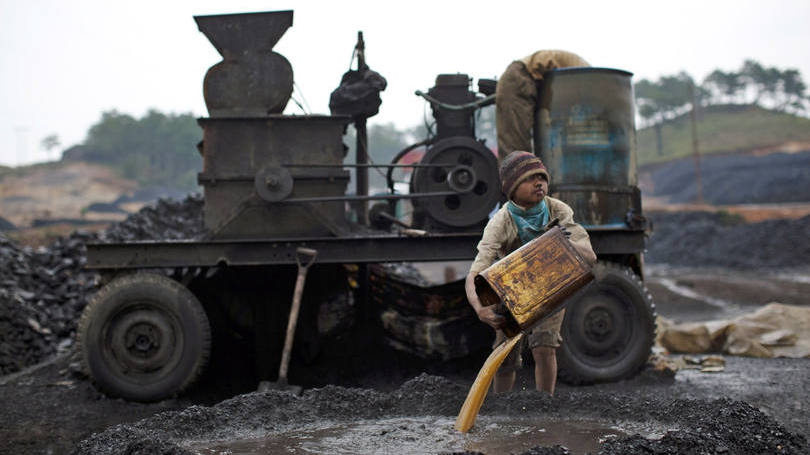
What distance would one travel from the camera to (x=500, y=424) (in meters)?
4.07

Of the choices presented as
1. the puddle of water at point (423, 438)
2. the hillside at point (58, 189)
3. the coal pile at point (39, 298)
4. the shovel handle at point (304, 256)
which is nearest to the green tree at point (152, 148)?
the hillside at point (58, 189)

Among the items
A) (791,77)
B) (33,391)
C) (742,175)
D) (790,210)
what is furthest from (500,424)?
(791,77)

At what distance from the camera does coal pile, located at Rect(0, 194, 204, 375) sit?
8547 mm

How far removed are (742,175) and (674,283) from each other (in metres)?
25.9

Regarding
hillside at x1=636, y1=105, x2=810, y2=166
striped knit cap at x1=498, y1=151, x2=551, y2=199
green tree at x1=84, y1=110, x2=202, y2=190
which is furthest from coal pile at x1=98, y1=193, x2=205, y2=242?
hillside at x1=636, y1=105, x2=810, y2=166

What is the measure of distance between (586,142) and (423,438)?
3746 millimetres

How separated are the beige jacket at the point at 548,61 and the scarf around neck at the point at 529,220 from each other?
2.83 m

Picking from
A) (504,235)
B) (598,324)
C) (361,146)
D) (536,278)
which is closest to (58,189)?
(361,146)

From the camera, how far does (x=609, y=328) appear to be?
651 cm

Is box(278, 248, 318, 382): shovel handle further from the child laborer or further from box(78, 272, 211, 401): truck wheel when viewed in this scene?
the child laborer

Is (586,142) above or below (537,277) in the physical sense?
above

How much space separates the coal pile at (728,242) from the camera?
2245 cm

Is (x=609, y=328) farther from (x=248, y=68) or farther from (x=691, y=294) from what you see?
(x=691, y=294)

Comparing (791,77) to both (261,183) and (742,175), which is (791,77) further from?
(261,183)
